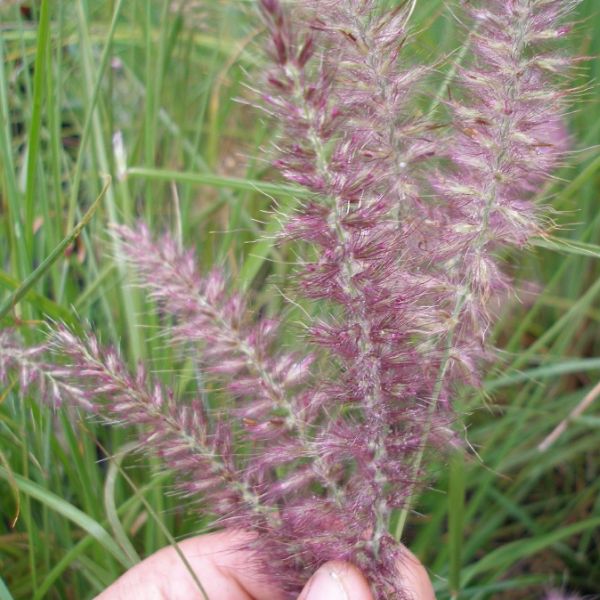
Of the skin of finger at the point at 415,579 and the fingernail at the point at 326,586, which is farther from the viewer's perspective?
the skin of finger at the point at 415,579

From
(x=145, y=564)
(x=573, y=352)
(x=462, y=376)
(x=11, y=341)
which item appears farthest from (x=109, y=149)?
(x=573, y=352)

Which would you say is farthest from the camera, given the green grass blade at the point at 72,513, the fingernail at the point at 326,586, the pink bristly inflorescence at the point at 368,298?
the green grass blade at the point at 72,513

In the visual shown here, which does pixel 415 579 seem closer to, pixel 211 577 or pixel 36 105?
pixel 211 577

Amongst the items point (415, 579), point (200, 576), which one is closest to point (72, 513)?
point (200, 576)

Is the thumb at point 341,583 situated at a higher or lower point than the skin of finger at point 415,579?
higher

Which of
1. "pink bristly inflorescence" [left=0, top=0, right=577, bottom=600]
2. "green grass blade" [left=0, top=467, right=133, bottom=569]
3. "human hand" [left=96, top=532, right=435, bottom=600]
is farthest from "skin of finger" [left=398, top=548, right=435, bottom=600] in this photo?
"green grass blade" [left=0, top=467, right=133, bottom=569]

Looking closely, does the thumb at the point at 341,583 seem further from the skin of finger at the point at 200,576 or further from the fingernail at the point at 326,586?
the skin of finger at the point at 200,576

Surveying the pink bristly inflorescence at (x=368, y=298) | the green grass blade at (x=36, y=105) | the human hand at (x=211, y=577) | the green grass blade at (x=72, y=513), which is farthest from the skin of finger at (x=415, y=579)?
the green grass blade at (x=36, y=105)

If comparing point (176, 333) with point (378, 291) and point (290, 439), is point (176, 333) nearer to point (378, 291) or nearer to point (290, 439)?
point (290, 439)
